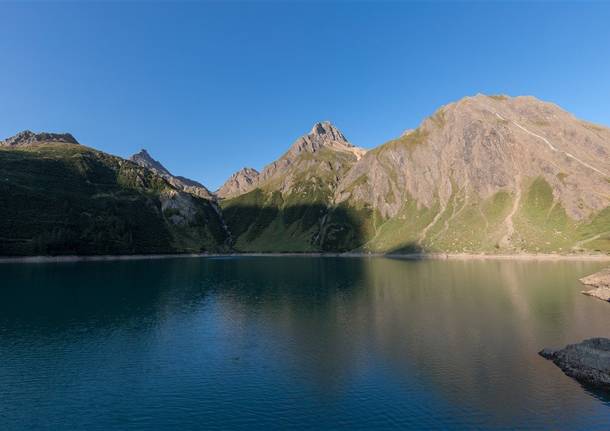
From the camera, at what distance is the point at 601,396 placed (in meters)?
49.1

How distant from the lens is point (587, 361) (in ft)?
183

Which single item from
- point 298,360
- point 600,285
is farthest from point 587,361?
point 600,285

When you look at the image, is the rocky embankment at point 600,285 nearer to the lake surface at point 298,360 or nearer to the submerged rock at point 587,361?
the lake surface at point 298,360

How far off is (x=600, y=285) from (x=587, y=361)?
90.2 meters

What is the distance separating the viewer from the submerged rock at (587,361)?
53188mm

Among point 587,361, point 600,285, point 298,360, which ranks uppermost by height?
point 600,285

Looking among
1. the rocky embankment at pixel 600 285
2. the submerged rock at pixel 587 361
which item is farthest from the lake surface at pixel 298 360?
the rocky embankment at pixel 600 285

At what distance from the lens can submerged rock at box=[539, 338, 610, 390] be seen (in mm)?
53188

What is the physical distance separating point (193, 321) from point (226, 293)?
42.0 m

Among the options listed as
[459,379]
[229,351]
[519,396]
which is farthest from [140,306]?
[519,396]

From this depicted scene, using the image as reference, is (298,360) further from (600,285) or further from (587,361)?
(600,285)

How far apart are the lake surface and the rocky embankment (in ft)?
16.6

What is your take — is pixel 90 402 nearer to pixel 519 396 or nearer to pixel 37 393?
pixel 37 393

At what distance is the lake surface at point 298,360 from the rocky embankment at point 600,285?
16.6ft
